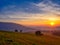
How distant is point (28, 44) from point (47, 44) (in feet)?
13.2

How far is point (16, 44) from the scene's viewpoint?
68.1ft

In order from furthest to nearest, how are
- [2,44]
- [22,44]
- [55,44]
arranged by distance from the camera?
[55,44], [22,44], [2,44]

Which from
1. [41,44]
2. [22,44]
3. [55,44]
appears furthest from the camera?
[55,44]

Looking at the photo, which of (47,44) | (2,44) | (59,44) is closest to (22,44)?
(2,44)

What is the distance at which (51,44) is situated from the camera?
1012 inches

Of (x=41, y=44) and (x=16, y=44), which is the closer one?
(x=16, y=44)

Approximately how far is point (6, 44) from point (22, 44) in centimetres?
223

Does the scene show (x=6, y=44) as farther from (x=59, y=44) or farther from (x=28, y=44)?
(x=59, y=44)

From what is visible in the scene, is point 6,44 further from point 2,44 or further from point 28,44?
point 28,44

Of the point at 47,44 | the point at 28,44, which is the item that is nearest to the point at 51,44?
the point at 47,44

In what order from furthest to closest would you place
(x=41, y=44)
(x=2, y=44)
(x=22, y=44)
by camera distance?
(x=41, y=44), (x=22, y=44), (x=2, y=44)

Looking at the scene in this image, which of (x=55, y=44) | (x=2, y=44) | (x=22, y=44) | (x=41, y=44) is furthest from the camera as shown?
(x=55, y=44)

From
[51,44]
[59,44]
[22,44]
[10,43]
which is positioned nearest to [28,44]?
[22,44]

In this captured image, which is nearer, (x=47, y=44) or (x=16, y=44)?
(x=16, y=44)
